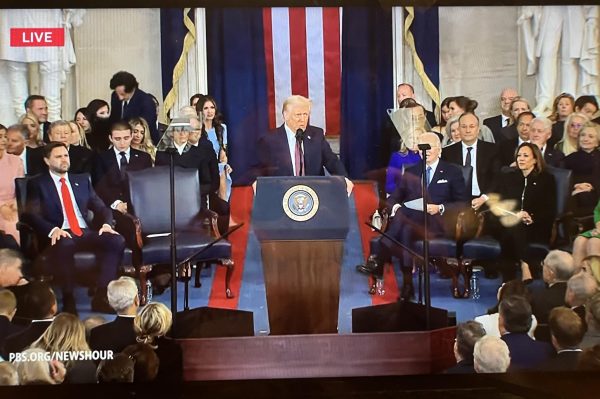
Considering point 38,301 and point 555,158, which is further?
point 555,158

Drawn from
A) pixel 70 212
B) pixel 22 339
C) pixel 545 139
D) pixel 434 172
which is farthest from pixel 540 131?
pixel 22 339

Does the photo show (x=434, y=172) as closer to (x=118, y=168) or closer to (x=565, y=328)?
(x=565, y=328)

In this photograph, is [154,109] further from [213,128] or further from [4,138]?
[4,138]

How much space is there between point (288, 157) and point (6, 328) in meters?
1.41

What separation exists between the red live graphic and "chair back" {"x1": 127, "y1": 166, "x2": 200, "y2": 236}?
652 mm

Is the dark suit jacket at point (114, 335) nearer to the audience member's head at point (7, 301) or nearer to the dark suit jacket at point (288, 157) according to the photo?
the audience member's head at point (7, 301)

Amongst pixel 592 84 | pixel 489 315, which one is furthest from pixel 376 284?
pixel 592 84

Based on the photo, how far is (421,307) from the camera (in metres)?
3.57

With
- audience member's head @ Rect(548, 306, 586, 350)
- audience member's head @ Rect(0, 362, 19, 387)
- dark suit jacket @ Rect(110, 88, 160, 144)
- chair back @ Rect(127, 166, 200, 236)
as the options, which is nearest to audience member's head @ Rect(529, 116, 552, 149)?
audience member's head @ Rect(548, 306, 586, 350)

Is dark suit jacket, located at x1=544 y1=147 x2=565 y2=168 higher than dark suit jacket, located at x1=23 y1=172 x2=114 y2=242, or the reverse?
dark suit jacket, located at x1=544 y1=147 x2=565 y2=168

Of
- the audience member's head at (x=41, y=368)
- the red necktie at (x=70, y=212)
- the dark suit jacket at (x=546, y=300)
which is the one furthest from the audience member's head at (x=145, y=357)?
the dark suit jacket at (x=546, y=300)

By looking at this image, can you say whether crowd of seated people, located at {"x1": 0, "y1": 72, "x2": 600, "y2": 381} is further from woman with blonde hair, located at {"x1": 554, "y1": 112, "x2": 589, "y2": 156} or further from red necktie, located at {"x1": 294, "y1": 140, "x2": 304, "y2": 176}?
red necktie, located at {"x1": 294, "y1": 140, "x2": 304, "y2": 176}

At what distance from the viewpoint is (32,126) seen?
3.53 m

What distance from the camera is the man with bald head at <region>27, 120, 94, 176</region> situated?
11.6ft
